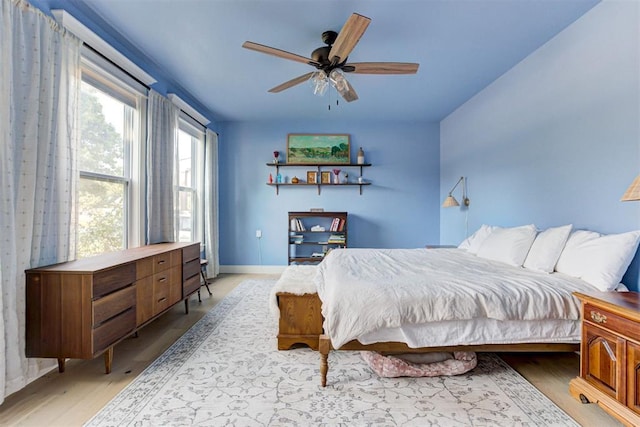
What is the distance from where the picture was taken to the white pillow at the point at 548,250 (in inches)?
84.0

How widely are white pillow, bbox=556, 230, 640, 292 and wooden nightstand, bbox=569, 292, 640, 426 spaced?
15 cm

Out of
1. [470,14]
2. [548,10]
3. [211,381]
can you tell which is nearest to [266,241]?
[211,381]

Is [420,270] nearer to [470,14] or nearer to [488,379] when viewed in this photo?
[488,379]

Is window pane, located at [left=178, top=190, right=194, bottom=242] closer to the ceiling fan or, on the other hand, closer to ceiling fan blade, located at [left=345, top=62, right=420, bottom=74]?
the ceiling fan

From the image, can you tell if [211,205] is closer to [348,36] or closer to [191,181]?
[191,181]

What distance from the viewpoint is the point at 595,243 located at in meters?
1.90

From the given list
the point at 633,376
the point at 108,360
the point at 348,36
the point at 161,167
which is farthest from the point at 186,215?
the point at 633,376

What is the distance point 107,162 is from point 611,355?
3884 mm

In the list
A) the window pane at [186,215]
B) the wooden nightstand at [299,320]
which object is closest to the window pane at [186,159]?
the window pane at [186,215]

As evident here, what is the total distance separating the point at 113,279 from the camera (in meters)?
1.87

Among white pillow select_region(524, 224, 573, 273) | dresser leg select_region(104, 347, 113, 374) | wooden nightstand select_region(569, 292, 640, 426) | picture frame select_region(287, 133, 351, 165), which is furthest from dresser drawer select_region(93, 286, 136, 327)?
picture frame select_region(287, 133, 351, 165)

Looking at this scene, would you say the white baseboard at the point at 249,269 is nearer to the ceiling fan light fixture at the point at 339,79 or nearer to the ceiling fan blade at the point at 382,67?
the ceiling fan light fixture at the point at 339,79

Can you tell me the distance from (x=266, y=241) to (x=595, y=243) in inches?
163

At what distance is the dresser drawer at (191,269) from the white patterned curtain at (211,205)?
124 centimetres
